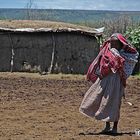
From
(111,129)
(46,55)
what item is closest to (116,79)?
(111,129)

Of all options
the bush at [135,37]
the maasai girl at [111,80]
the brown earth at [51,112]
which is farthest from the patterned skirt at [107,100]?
the bush at [135,37]

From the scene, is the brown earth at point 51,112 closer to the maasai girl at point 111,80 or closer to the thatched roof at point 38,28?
the maasai girl at point 111,80

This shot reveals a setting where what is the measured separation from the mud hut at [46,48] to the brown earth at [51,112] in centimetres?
349

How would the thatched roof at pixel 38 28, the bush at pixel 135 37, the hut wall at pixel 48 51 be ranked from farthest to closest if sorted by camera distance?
the bush at pixel 135 37
the hut wall at pixel 48 51
the thatched roof at pixel 38 28

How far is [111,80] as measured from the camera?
8.70 m

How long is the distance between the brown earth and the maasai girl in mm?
371

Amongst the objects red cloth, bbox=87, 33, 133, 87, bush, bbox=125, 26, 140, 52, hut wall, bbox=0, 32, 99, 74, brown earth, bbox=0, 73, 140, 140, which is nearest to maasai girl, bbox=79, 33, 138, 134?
red cloth, bbox=87, 33, 133, 87

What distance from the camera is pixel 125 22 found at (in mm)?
27875

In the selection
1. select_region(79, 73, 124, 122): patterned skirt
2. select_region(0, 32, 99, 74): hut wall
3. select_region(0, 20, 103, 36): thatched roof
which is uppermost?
select_region(79, 73, 124, 122): patterned skirt

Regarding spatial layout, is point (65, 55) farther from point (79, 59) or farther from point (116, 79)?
point (116, 79)

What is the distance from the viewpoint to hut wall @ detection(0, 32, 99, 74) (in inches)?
822

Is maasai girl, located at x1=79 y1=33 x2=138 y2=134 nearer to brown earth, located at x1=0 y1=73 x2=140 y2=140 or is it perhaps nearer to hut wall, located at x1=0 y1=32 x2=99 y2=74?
brown earth, located at x1=0 y1=73 x2=140 y2=140

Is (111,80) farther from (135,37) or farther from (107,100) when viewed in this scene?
(135,37)

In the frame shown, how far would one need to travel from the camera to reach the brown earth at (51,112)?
28.8ft
